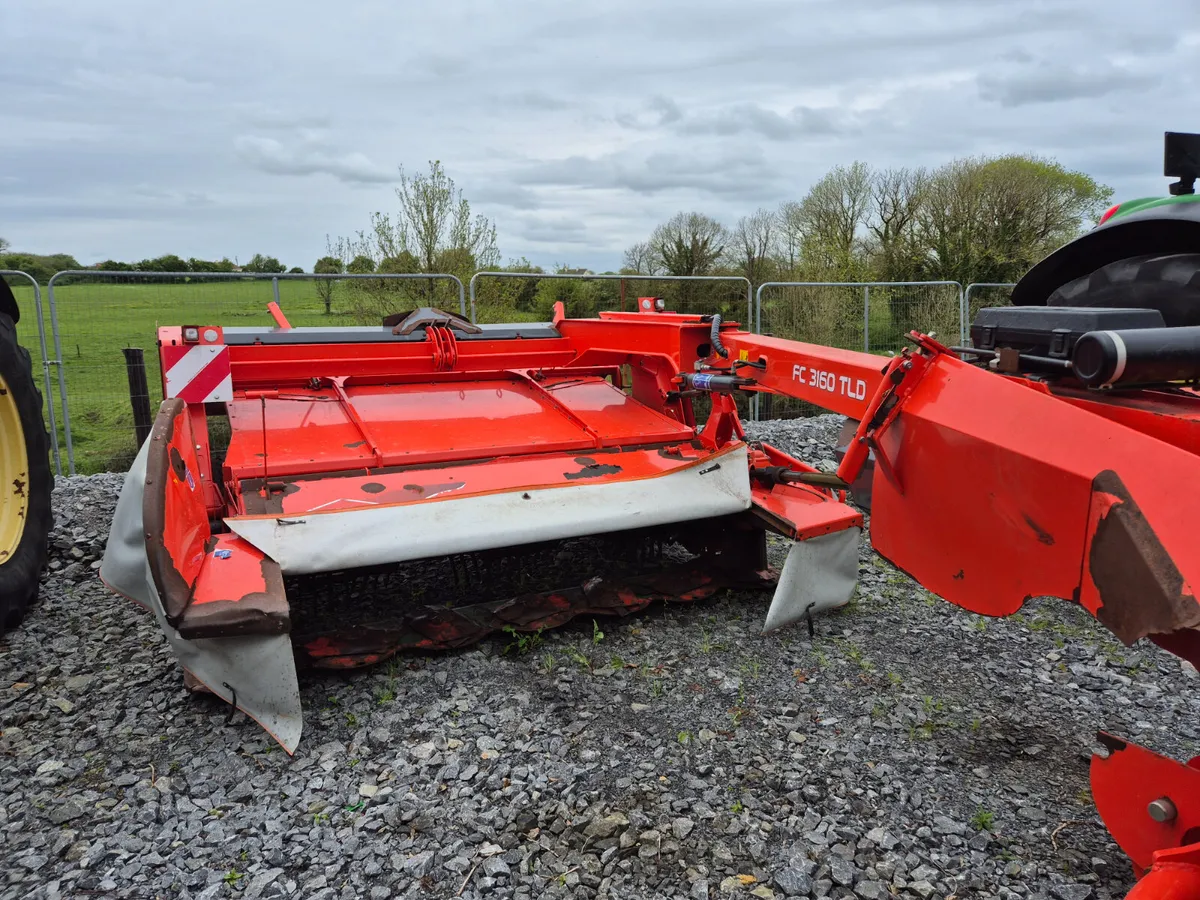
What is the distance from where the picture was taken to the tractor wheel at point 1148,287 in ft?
7.96

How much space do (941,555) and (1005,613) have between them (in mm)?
214

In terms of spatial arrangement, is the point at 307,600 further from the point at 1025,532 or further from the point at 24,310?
the point at 24,310

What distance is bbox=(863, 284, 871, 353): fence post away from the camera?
9.30 m

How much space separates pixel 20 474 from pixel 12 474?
0.09 feet

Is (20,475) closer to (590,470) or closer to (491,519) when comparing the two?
(491,519)

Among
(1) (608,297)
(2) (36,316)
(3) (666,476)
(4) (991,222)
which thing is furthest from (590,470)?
(4) (991,222)

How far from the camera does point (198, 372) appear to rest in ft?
11.9

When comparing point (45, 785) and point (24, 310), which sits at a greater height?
point (24, 310)

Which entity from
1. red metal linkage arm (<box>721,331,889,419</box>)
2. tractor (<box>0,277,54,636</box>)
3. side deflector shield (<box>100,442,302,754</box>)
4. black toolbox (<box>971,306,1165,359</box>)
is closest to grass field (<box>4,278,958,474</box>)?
tractor (<box>0,277,54,636</box>)

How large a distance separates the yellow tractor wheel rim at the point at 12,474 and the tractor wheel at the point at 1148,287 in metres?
4.12

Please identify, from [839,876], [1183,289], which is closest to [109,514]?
[839,876]

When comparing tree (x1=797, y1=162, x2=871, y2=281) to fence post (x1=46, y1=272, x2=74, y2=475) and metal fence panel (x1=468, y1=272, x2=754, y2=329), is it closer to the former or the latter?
metal fence panel (x1=468, y1=272, x2=754, y2=329)

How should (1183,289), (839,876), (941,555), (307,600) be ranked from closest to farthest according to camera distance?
(941,555)
(839,876)
(1183,289)
(307,600)

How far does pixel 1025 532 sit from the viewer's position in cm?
172
